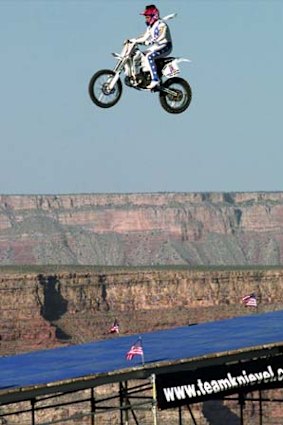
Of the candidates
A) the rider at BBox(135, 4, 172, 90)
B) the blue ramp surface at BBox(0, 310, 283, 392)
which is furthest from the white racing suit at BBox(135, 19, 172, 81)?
the blue ramp surface at BBox(0, 310, 283, 392)

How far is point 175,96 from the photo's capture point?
48031mm

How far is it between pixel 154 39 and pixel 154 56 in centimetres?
73

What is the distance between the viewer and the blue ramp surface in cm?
5603

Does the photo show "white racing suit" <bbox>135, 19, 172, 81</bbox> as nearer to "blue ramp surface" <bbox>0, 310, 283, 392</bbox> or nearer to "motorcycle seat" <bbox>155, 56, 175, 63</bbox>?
"motorcycle seat" <bbox>155, 56, 175, 63</bbox>

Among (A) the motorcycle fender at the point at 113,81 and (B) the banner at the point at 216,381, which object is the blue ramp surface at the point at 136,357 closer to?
(B) the banner at the point at 216,381

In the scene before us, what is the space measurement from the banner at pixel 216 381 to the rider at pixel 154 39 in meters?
11.6

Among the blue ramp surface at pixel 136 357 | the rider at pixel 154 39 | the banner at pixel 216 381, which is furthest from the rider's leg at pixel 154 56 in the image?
the banner at pixel 216 381

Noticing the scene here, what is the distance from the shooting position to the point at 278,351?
59.0m

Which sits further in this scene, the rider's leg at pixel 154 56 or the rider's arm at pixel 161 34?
the rider's leg at pixel 154 56

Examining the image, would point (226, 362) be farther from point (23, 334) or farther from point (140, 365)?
point (23, 334)

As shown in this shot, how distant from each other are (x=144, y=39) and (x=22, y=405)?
102m

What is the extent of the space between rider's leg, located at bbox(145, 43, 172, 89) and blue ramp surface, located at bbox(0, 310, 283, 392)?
988 centimetres

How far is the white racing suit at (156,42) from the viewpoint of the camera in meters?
46.7

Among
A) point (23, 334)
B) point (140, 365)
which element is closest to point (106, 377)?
point (140, 365)
